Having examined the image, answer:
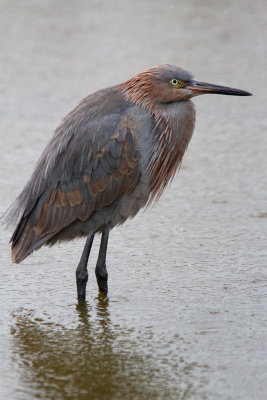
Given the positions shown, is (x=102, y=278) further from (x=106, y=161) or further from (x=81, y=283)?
(x=106, y=161)

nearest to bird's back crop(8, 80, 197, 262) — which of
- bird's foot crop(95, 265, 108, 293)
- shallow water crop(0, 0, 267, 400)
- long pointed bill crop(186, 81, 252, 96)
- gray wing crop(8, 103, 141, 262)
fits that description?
gray wing crop(8, 103, 141, 262)

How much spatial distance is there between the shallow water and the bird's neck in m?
0.72

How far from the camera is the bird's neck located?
16.7 ft

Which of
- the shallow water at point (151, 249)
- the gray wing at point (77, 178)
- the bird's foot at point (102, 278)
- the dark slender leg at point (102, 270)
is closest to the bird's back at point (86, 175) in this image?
the gray wing at point (77, 178)

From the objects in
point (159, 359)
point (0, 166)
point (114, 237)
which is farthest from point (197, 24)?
point (159, 359)

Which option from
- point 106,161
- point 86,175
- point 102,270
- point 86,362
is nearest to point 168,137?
point 106,161

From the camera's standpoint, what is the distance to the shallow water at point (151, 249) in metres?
4.12

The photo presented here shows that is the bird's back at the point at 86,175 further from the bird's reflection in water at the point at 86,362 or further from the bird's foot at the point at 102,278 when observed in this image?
the bird's reflection in water at the point at 86,362

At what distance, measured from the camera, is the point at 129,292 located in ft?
17.1

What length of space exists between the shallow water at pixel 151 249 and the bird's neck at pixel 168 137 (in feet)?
2.35

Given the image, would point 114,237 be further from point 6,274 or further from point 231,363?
point 231,363

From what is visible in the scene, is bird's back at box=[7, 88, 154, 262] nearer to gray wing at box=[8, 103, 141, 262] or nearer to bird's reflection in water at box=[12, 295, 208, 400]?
gray wing at box=[8, 103, 141, 262]

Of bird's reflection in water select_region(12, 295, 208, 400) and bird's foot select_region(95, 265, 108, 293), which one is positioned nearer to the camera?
bird's reflection in water select_region(12, 295, 208, 400)

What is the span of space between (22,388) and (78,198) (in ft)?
4.87
